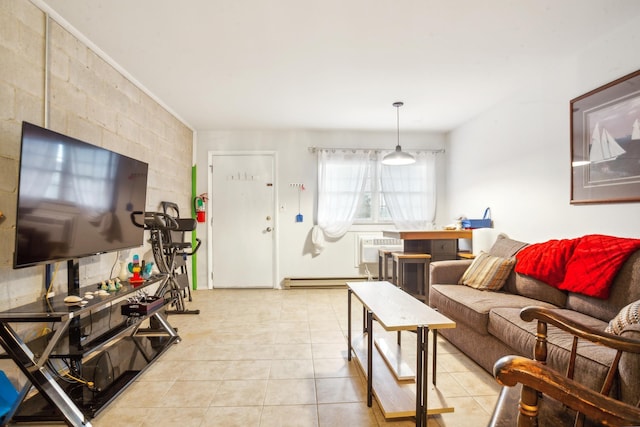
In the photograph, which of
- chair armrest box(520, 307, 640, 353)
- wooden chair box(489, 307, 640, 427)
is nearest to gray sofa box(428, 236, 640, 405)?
chair armrest box(520, 307, 640, 353)

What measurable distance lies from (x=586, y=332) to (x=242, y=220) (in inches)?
171

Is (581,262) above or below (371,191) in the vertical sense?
below

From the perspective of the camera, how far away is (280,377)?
7.20 ft

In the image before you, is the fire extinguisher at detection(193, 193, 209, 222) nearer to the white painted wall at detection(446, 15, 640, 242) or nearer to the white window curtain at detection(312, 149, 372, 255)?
the white window curtain at detection(312, 149, 372, 255)

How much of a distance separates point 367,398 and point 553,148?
2.73 meters

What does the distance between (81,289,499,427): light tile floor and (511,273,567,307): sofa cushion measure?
2.40ft

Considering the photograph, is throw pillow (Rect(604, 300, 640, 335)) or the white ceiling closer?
throw pillow (Rect(604, 300, 640, 335))

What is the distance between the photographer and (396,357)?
221 centimetres

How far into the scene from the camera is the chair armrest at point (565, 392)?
70 centimetres

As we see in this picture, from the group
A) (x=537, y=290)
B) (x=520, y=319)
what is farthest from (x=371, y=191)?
(x=520, y=319)

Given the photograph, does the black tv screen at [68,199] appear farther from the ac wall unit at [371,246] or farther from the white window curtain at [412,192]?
the white window curtain at [412,192]

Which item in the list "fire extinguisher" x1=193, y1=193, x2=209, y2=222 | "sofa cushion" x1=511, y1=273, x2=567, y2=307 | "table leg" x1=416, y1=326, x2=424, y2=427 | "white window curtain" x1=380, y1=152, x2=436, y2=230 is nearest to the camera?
"table leg" x1=416, y1=326, x2=424, y2=427

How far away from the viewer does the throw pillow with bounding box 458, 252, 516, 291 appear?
2.78m

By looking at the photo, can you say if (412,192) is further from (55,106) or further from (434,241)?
(55,106)
